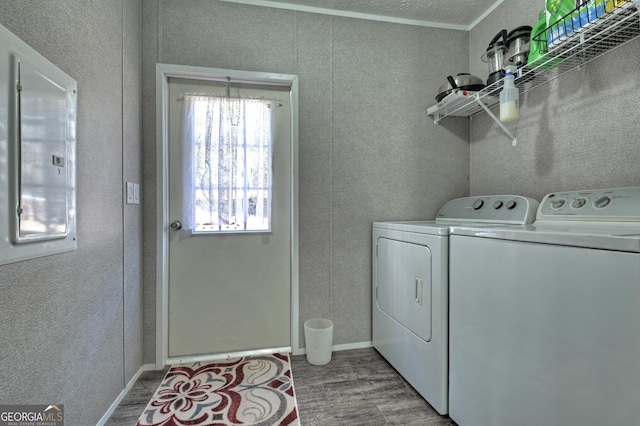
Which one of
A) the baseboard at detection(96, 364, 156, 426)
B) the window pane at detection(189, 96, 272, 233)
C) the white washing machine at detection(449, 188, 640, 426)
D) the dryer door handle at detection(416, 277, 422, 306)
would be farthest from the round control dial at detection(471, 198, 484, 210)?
the baseboard at detection(96, 364, 156, 426)

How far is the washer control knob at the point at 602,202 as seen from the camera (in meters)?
1.10

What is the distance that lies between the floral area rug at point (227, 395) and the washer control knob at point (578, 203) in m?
1.62

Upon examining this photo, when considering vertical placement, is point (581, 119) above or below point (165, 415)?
above

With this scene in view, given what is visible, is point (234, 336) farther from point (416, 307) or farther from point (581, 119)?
point (581, 119)

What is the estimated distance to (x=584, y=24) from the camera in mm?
1123

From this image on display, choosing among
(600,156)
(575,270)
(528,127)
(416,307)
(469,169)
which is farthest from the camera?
(469,169)

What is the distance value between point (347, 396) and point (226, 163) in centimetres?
160

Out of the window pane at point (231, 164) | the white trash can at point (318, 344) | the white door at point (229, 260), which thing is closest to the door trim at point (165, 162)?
the white door at point (229, 260)

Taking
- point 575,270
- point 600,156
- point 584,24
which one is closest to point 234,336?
point 575,270

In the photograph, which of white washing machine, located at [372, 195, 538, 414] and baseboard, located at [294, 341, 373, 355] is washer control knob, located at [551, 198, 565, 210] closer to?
white washing machine, located at [372, 195, 538, 414]

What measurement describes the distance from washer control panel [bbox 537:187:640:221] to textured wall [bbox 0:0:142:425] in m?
2.03

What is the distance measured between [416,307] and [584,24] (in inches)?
56.7

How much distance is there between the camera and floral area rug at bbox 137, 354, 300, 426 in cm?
135

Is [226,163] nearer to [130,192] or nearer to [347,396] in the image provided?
[130,192]
